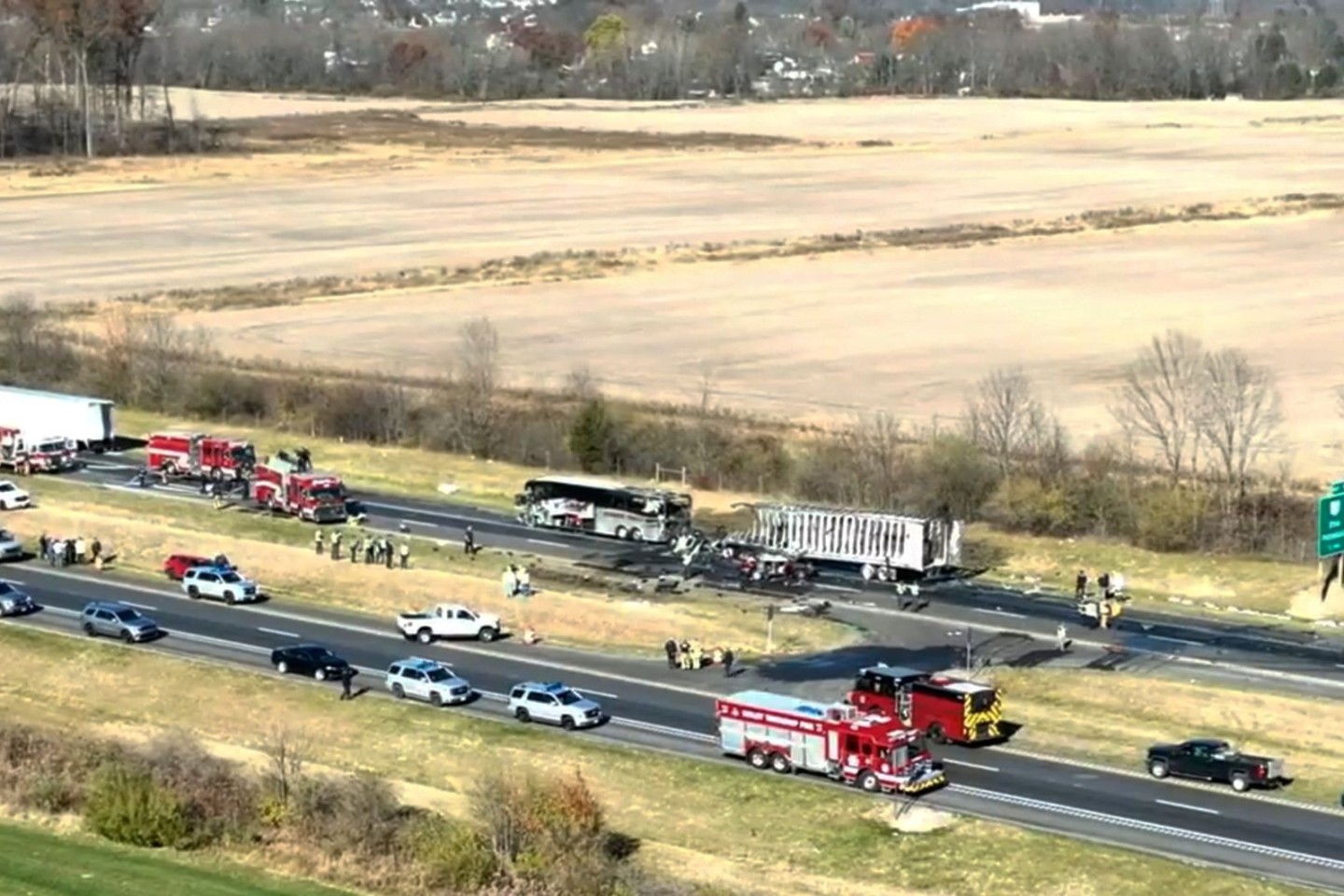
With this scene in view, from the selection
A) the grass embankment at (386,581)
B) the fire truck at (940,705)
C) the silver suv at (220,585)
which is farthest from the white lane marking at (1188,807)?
the silver suv at (220,585)

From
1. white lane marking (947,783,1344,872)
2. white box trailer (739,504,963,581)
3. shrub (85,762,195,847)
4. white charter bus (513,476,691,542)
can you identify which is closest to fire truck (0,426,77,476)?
white charter bus (513,476,691,542)

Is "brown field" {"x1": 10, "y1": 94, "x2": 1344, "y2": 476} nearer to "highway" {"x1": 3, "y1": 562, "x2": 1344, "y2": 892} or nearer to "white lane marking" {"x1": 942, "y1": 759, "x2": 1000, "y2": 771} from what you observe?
"highway" {"x1": 3, "y1": 562, "x2": 1344, "y2": 892}

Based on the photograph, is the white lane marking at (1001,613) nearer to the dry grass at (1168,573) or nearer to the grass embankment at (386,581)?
the dry grass at (1168,573)

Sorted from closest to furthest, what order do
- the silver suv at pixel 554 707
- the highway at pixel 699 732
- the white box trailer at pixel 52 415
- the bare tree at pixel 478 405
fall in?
the highway at pixel 699 732 < the silver suv at pixel 554 707 < the white box trailer at pixel 52 415 < the bare tree at pixel 478 405

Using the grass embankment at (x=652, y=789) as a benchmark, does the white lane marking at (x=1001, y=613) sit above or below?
above

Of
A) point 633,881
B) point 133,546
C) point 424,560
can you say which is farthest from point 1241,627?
point 133,546

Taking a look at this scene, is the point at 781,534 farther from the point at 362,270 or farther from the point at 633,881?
the point at 362,270
